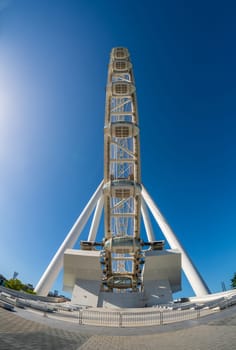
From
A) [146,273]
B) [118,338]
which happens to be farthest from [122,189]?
[118,338]

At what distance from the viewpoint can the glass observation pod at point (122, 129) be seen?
84.0ft

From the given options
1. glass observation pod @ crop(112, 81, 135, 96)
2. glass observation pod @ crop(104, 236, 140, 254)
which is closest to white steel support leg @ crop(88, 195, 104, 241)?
glass observation pod @ crop(104, 236, 140, 254)

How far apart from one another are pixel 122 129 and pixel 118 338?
69.6 ft

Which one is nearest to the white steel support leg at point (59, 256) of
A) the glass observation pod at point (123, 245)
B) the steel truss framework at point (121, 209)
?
the steel truss framework at point (121, 209)

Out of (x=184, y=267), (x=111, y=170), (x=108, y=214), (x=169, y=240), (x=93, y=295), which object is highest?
(x=111, y=170)

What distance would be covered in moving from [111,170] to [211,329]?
22.3 meters

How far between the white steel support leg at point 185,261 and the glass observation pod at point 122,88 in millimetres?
15993

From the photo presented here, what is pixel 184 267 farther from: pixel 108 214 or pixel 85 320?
pixel 85 320

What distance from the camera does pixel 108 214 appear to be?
26203 mm

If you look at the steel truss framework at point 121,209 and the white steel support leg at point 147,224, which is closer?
the steel truss framework at point 121,209

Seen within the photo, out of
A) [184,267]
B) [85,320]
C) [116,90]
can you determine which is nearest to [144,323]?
[85,320]

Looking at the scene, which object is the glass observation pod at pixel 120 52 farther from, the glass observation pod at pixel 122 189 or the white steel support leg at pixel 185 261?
the white steel support leg at pixel 185 261

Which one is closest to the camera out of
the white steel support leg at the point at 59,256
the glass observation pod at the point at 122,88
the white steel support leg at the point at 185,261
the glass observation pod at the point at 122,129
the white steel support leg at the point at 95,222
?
the white steel support leg at the point at 185,261

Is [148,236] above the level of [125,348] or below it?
above
